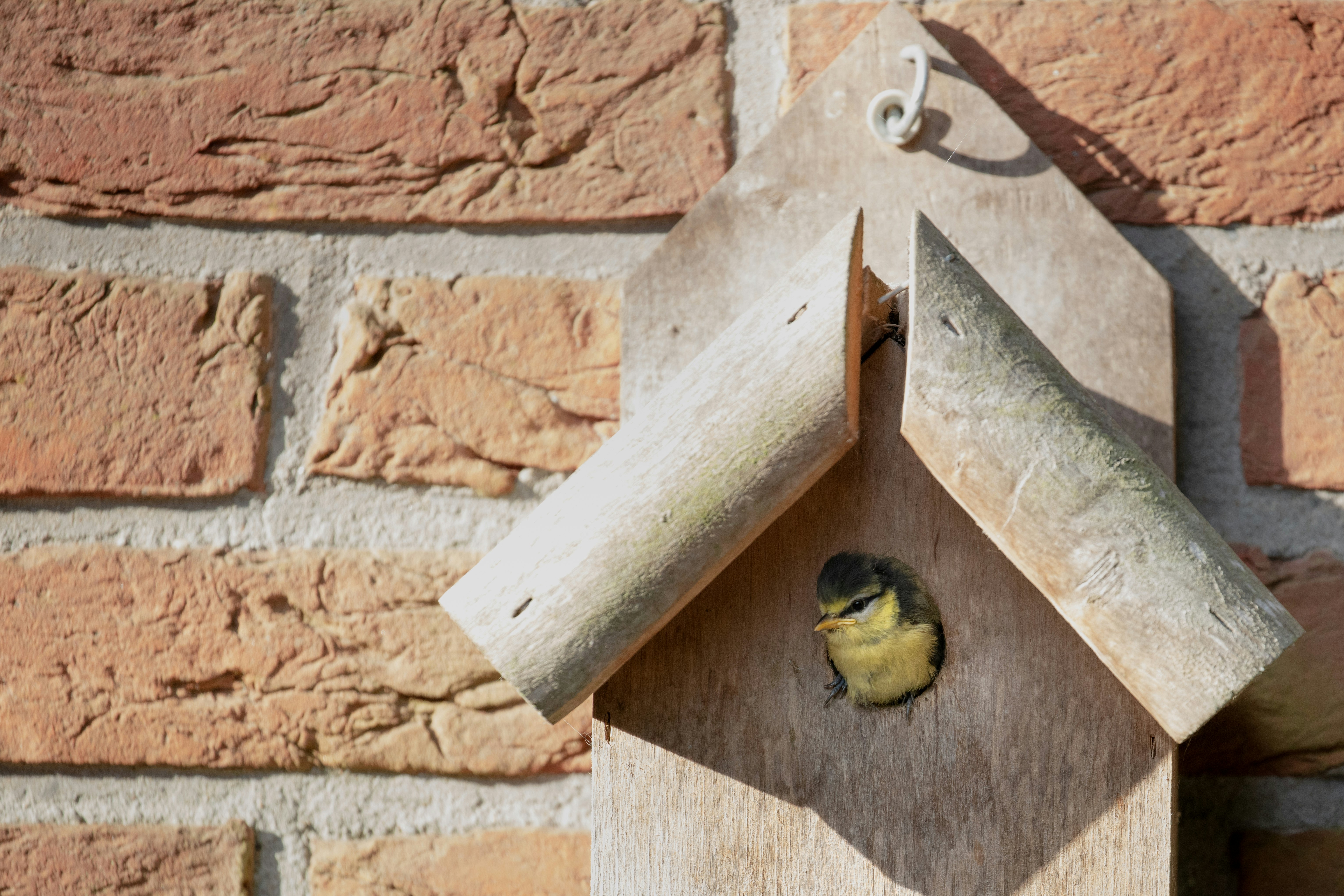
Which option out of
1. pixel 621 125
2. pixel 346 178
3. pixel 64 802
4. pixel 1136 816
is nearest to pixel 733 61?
pixel 621 125

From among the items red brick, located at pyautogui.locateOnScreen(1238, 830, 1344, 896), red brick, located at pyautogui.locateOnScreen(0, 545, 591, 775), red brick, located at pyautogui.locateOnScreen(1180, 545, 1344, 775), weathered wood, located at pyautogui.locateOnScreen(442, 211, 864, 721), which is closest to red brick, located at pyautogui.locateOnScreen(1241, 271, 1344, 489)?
red brick, located at pyautogui.locateOnScreen(1180, 545, 1344, 775)

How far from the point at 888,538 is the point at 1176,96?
1.27 feet

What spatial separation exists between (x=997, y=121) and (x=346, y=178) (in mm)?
450

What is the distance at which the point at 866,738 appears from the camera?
0.56 m

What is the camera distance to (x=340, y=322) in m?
0.71

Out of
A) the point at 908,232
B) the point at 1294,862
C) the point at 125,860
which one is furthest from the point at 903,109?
the point at 125,860

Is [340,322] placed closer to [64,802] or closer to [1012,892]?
[64,802]

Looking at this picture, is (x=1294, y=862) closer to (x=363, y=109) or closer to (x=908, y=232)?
(x=908, y=232)

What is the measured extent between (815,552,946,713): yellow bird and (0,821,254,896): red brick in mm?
456

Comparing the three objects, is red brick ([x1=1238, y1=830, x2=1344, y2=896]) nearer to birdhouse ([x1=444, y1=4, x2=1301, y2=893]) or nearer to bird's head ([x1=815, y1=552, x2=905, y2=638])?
birdhouse ([x1=444, y1=4, x2=1301, y2=893])

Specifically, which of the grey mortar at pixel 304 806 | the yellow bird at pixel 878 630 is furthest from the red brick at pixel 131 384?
the yellow bird at pixel 878 630

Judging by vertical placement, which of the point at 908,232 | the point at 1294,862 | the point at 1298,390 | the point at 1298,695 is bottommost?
the point at 1294,862

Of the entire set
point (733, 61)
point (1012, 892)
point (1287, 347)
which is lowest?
point (1012, 892)

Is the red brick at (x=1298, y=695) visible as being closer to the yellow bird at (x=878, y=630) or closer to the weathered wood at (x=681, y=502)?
the yellow bird at (x=878, y=630)
